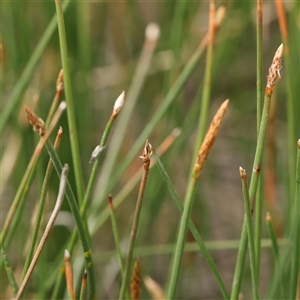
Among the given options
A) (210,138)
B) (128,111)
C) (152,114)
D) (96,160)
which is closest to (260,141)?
(210,138)

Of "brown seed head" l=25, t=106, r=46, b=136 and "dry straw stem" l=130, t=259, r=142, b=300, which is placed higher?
"brown seed head" l=25, t=106, r=46, b=136

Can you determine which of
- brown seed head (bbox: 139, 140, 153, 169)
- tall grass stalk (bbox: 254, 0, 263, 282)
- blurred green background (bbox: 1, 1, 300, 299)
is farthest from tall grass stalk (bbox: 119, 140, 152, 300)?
blurred green background (bbox: 1, 1, 300, 299)

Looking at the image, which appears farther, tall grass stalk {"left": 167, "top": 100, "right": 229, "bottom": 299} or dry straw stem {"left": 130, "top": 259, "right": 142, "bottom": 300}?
dry straw stem {"left": 130, "top": 259, "right": 142, "bottom": 300}

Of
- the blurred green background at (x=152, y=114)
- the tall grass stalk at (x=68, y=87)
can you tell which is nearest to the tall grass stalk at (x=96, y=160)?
the tall grass stalk at (x=68, y=87)

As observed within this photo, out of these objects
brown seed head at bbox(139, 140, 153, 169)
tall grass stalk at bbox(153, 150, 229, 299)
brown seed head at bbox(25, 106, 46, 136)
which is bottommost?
tall grass stalk at bbox(153, 150, 229, 299)

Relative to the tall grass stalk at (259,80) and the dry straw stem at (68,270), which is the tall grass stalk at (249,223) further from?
the dry straw stem at (68,270)

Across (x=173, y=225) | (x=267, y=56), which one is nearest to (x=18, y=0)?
(x=173, y=225)

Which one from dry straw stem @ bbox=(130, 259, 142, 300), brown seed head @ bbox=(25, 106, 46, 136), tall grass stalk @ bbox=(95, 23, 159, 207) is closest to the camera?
brown seed head @ bbox=(25, 106, 46, 136)

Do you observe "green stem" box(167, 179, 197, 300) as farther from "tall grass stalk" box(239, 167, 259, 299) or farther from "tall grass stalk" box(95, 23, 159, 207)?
"tall grass stalk" box(95, 23, 159, 207)

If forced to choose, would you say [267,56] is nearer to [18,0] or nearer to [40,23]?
[40,23]
